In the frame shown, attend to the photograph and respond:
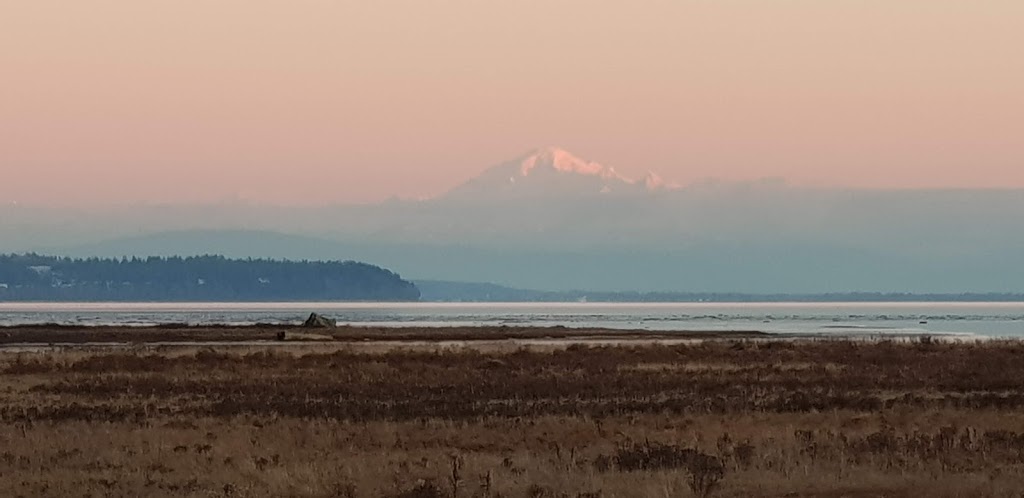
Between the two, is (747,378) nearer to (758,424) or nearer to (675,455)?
(758,424)


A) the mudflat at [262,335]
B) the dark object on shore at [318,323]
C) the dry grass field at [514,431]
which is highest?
the dark object on shore at [318,323]

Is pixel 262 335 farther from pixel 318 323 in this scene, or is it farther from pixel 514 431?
pixel 514 431

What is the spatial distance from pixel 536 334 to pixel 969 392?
207 ft

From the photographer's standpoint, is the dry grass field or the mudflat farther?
the mudflat

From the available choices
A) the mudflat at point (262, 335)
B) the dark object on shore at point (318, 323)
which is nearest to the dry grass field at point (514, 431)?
the mudflat at point (262, 335)

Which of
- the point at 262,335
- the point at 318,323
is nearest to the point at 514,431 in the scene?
the point at 262,335

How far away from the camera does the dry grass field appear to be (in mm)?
20531

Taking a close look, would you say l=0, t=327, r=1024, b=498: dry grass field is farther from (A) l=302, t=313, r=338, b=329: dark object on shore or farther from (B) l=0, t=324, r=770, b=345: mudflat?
(A) l=302, t=313, r=338, b=329: dark object on shore

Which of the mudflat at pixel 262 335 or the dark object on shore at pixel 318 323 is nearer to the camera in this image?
the mudflat at pixel 262 335

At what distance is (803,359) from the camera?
55.5m

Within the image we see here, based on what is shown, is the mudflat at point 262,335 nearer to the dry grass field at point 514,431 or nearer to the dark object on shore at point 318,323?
the dark object on shore at point 318,323

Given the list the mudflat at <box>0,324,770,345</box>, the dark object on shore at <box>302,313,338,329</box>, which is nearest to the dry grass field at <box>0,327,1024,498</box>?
the mudflat at <box>0,324,770,345</box>

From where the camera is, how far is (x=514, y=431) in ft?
89.9

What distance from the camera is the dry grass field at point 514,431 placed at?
20531 mm
